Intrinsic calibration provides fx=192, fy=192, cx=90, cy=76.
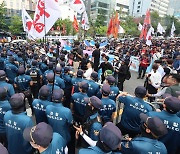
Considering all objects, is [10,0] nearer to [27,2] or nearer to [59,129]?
[27,2]

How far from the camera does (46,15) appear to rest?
234 inches

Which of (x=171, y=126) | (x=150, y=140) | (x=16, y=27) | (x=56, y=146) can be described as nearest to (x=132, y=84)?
(x=171, y=126)

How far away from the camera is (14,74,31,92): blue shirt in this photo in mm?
5609

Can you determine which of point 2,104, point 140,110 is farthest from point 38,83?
point 140,110

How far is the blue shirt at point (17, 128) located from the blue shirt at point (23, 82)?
2654mm

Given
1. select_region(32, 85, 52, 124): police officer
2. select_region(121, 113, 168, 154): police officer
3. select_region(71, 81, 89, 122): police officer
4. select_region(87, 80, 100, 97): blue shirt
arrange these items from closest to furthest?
select_region(121, 113, 168, 154): police officer
select_region(32, 85, 52, 124): police officer
select_region(71, 81, 89, 122): police officer
select_region(87, 80, 100, 97): blue shirt

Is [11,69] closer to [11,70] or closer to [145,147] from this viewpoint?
[11,70]

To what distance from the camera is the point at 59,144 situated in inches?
96.5

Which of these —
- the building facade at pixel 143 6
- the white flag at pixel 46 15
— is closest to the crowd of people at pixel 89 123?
the white flag at pixel 46 15

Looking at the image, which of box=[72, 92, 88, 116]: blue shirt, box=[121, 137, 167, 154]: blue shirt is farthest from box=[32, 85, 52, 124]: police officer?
box=[121, 137, 167, 154]: blue shirt

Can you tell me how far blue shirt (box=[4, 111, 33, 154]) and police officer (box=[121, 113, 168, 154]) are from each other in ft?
5.28

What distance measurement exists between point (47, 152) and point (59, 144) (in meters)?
0.23

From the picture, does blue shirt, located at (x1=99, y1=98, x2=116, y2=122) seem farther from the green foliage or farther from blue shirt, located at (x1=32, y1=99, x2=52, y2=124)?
the green foliage

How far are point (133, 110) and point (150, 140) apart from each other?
4.27 ft
